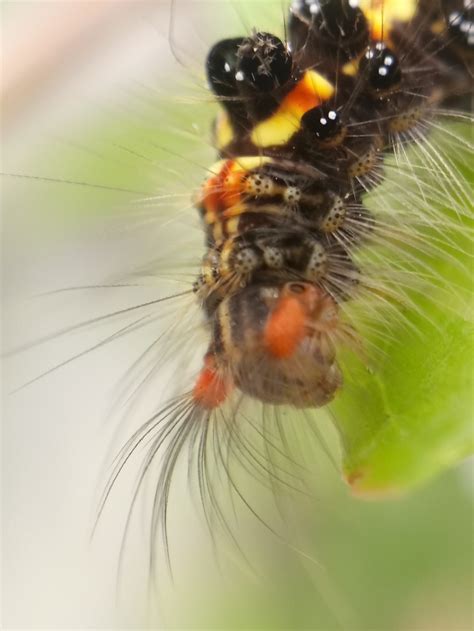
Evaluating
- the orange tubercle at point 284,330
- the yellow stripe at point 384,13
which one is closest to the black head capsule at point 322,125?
the yellow stripe at point 384,13

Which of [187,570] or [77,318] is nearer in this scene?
[187,570]

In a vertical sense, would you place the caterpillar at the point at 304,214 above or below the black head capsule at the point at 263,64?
below

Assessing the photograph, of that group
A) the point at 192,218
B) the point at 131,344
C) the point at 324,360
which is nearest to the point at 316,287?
the point at 324,360

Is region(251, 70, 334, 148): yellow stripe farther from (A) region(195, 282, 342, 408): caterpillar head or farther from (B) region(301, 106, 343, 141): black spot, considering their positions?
(A) region(195, 282, 342, 408): caterpillar head

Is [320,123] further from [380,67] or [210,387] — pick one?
[210,387]

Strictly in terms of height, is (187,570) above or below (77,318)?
below

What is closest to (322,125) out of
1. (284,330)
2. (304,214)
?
(304,214)

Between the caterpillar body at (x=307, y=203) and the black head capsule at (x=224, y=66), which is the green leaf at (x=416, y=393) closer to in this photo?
the caterpillar body at (x=307, y=203)

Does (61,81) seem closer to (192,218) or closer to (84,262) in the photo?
(84,262)
